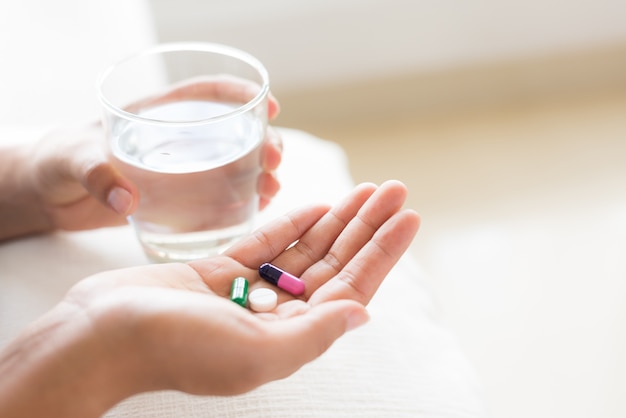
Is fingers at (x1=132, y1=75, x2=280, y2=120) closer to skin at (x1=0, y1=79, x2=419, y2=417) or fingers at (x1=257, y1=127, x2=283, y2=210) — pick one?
fingers at (x1=257, y1=127, x2=283, y2=210)

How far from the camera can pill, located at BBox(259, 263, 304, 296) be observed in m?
0.75

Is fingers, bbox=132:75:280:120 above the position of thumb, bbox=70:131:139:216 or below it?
above

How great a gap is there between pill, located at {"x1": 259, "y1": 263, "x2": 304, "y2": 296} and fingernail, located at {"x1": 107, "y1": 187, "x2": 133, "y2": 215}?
0.20 m

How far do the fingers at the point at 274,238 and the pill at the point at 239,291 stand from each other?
0.04 m

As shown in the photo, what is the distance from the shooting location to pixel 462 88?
2.10 m

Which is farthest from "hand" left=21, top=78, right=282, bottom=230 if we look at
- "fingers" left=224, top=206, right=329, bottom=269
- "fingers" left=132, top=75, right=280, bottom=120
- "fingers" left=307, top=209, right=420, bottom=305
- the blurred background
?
the blurred background

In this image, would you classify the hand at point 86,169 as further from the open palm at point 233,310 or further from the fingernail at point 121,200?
the open palm at point 233,310

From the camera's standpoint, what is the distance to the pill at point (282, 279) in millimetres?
753

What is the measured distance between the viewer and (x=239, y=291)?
75 cm

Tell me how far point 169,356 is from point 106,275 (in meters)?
0.13

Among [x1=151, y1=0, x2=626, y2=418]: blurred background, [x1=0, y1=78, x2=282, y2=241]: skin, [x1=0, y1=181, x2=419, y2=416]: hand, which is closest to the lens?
[x1=0, y1=181, x2=419, y2=416]: hand

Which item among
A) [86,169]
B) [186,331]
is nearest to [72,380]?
[186,331]

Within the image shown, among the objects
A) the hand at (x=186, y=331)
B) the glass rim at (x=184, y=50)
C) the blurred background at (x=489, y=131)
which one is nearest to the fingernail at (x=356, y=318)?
the hand at (x=186, y=331)

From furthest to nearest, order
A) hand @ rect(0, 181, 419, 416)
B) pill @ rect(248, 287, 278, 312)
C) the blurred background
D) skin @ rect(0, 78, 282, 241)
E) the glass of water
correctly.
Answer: the blurred background
skin @ rect(0, 78, 282, 241)
the glass of water
pill @ rect(248, 287, 278, 312)
hand @ rect(0, 181, 419, 416)
